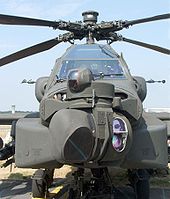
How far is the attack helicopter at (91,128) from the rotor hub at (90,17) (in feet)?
4.16

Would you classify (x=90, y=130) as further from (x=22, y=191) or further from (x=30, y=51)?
(x=22, y=191)

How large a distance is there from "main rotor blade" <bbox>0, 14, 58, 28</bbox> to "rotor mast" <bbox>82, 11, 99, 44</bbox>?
2.33 ft

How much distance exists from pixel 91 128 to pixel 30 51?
3.65 meters

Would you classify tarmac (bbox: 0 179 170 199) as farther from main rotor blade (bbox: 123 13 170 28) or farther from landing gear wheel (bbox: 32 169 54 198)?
main rotor blade (bbox: 123 13 170 28)

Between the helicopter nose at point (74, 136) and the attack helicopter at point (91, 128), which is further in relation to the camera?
the attack helicopter at point (91, 128)

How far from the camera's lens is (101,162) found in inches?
160

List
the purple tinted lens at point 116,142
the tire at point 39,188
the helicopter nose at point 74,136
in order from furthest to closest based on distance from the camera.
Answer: the tire at point 39,188
the purple tinted lens at point 116,142
the helicopter nose at point 74,136

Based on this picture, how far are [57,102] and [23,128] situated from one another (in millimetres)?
680

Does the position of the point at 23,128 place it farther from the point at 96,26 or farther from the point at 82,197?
the point at 96,26

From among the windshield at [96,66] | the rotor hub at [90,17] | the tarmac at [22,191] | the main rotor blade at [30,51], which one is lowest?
the tarmac at [22,191]

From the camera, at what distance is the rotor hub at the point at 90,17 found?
7.50 meters

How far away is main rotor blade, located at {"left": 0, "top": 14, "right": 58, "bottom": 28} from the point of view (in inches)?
211

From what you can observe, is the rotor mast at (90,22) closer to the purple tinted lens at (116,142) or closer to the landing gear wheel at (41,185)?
the landing gear wheel at (41,185)

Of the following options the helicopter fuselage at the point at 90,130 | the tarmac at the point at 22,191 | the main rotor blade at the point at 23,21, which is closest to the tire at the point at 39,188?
the tarmac at the point at 22,191
